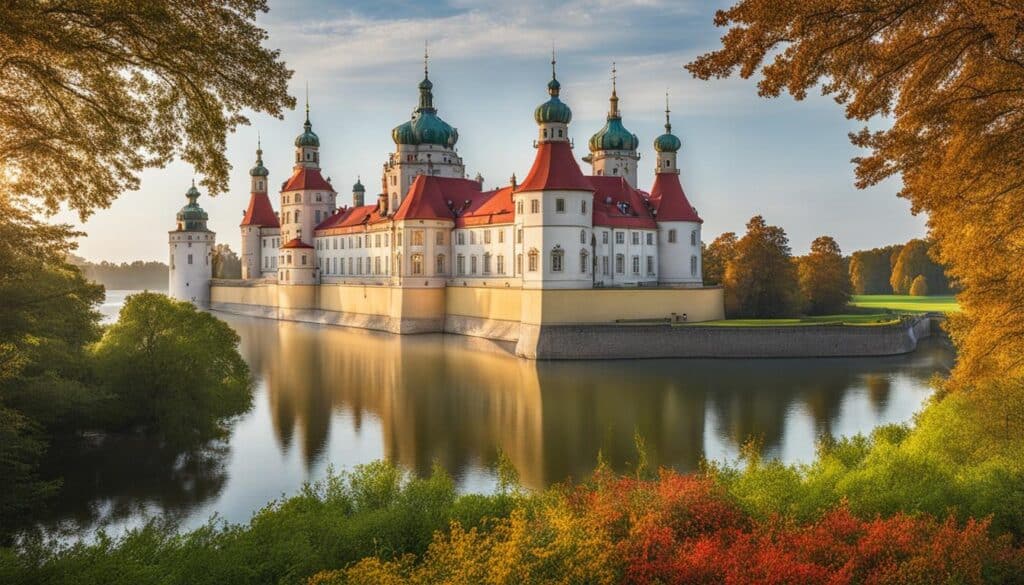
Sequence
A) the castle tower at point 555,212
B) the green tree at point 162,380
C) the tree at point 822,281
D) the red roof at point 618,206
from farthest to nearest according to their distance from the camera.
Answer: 1. the tree at point 822,281
2. the red roof at point 618,206
3. the castle tower at point 555,212
4. the green tree at point 162,380

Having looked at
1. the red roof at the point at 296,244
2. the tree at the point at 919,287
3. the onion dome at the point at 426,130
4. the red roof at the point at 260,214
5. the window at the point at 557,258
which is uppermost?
the onion dome at the point at 426,130

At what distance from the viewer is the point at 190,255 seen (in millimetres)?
67938

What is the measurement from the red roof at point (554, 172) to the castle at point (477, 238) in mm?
57

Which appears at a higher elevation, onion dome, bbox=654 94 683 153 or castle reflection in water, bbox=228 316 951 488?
onion dome, bbox=654 94 683 153

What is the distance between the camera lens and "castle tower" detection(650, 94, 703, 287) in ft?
135

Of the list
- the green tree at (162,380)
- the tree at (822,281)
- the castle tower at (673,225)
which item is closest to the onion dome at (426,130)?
the castle tower at (673,225)

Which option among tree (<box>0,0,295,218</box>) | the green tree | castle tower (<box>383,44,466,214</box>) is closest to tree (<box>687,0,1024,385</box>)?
tree (<box>0,0,295,218</box>)

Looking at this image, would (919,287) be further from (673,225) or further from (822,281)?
(673,225)

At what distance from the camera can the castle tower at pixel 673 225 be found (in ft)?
135

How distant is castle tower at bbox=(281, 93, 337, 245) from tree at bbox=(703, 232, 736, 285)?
28689mm

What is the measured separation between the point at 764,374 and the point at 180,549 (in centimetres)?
2336

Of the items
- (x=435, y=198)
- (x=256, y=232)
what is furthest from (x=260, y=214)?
(x=435, y=198)

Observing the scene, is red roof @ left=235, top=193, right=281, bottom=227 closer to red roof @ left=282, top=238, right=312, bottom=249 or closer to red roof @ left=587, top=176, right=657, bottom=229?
red roof @ left=282, top=238, right=312, bottom=249

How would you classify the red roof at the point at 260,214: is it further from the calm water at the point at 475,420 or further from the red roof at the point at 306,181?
the calm water at the point at 475,420
